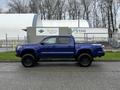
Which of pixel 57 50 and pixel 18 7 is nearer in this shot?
pixel 57 50

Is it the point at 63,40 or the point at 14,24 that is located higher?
the point at 14,24

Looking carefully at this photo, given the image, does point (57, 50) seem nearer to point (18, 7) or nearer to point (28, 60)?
point (28, 60)

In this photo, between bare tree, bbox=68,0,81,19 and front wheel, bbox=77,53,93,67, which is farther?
bare tree, bbox=68,0,81,19

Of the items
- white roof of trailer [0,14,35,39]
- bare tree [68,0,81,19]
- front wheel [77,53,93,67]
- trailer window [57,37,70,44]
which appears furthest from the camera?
bare tree [68,0,81,19]

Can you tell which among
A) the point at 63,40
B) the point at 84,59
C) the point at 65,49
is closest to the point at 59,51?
A: the point at 65,49

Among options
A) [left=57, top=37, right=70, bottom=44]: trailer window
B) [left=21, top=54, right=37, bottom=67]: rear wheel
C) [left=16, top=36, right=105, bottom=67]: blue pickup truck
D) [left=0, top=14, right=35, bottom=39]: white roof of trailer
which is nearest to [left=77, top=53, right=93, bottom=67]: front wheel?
[left=16, top=36, right=105, bottom=67]: blue pickup truck

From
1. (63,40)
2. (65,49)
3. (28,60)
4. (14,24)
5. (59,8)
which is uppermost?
(59,8)

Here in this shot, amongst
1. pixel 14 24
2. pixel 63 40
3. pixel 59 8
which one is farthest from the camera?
pixel 59 8

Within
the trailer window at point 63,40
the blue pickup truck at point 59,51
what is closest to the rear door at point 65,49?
the blue pickup truck at point 59,51

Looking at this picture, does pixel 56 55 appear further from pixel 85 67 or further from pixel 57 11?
pixel 57 11

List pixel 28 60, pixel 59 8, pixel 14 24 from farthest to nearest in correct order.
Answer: pixel 59 8 → pixel 14 24 → pixel 28 60

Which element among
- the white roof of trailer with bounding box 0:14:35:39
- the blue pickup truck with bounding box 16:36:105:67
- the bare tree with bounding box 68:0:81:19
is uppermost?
the bare tree with bounding box 68:0:81:19

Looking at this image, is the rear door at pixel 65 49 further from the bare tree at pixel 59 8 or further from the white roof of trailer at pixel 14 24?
the bare tree at pixel 59 8

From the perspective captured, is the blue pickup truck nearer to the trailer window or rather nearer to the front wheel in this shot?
the front wheel
